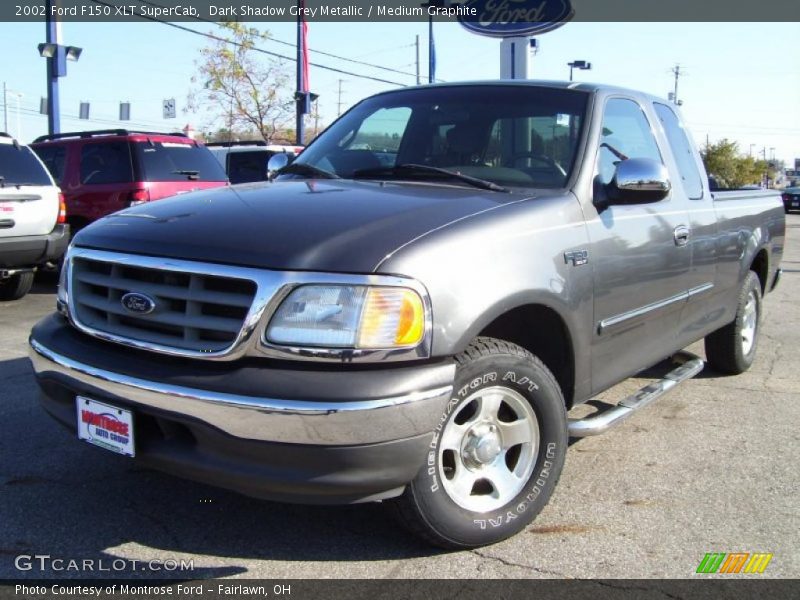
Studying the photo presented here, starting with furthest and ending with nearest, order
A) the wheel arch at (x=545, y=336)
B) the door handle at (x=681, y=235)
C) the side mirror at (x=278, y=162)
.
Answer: the side mirror at (x=278, y=162) < the door handle at (x=681, y=235) < the wheel arch at (x=545, y=336)

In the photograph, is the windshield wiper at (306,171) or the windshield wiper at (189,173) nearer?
the windshield wiper at (306,171)

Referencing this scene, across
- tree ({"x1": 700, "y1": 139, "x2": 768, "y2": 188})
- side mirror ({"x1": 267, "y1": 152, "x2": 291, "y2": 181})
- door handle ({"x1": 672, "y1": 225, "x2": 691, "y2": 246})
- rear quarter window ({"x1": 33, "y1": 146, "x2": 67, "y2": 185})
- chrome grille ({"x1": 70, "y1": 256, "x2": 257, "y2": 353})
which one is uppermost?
tree ({"x1": 700, "y1": 139, "x2": 768, "y2": 188})

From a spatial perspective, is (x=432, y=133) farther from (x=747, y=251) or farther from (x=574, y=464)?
(x=747, y=251)

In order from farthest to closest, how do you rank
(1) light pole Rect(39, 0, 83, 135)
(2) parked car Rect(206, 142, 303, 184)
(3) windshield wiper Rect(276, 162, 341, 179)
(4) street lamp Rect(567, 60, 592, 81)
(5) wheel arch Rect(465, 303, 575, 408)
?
(4) street lamp Rect(567, 60, 592, 81) < (1) light pole Rect(39, 0, 83, 135) < (2) parked car Rect(206, 142, 303, 184) < (3) windshield wiper Rect(276, 162, 341, 179) < (5) wheel arch Rect(465, 303, 575, 408)

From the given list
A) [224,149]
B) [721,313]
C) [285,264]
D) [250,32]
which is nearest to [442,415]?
[285,264]

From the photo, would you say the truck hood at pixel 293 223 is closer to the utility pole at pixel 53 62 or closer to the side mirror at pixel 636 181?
the side mirror at pixel 636 181

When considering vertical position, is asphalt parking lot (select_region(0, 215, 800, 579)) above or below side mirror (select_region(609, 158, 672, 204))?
below

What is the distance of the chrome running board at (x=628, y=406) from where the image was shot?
3436mm

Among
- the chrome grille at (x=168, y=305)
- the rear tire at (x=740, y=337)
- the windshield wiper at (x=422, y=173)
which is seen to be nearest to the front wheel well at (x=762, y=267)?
the rear tire at (x=740, y=337)

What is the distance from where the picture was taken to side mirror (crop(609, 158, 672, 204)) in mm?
3525

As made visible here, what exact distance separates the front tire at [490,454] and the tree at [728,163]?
213 feet

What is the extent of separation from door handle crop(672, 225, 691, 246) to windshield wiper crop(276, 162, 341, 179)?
5.92ft

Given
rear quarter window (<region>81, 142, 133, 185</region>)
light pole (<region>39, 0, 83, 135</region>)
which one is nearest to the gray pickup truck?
rear quarter window (<region>81, 142, 133, 185</region>)

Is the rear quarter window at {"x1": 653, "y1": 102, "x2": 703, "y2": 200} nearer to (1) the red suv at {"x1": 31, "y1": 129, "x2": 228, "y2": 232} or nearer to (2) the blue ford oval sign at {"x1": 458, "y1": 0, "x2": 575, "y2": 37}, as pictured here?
(1) the red suv at {"x1": 31, "y1": 129, "x2": 228, "y2": 232}
